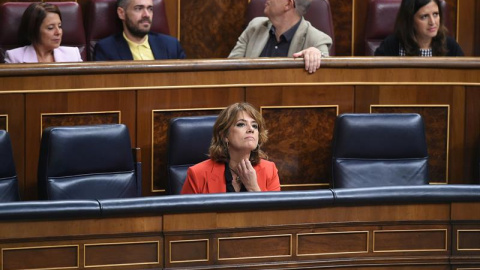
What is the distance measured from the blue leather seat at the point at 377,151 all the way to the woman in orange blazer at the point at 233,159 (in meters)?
0.26

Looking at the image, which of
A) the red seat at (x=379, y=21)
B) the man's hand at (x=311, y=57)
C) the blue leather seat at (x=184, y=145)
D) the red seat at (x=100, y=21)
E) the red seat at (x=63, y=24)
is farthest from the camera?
the red seat at (x=379, y=21)

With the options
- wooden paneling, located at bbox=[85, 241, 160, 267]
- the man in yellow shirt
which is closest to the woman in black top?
the man in yellow shirt

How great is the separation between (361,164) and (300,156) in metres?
0.17

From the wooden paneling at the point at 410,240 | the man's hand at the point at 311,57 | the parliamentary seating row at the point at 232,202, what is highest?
the man's hand at the point at 311,57

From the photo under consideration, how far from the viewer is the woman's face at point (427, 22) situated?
2.38 metres

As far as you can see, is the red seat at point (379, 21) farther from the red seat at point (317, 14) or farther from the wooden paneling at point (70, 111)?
the wooden paneling at point (70, 111)

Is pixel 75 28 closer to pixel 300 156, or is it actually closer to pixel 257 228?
pixel 300 156

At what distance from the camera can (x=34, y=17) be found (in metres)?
2.29

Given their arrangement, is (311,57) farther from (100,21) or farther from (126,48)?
(100,21)

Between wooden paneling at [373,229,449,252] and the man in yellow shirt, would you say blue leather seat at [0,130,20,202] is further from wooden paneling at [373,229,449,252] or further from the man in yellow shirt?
wooden paneling at [373,229,449,252]

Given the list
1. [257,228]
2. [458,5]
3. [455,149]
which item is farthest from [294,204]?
[458,5]

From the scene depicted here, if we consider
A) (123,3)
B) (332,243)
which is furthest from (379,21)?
(332,243)

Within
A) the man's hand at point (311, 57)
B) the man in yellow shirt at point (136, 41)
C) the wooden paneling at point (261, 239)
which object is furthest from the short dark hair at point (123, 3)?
the wooden paneling at point (261, 239)

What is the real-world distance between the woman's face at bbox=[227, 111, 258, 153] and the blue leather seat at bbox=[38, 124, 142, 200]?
248mm
